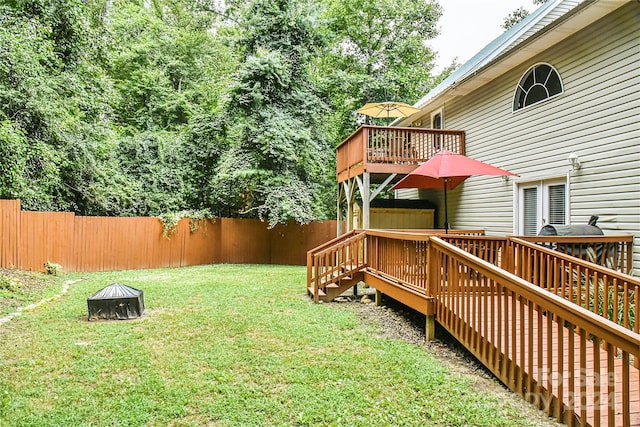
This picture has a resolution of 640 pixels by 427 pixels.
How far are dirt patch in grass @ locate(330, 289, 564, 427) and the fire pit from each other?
10.8 ft

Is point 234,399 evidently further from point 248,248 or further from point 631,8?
point 248,248

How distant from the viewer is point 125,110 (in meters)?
18.2

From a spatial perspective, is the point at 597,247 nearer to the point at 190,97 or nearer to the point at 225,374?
the point at 225,374

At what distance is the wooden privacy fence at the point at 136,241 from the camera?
9.55 m

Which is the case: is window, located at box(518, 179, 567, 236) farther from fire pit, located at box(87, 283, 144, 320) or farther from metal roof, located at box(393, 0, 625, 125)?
fire pit, located at box(87, 283, 144, 320)

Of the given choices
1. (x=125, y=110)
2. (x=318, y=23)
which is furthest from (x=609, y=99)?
(x=125, y=110)

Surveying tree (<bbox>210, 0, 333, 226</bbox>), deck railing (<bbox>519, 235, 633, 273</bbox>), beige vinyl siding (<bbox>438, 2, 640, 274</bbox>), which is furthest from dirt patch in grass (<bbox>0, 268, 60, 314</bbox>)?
beige vinyl siding (<bbox>438, 2, 640, 274</bbox>)

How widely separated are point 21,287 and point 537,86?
35.1 ft

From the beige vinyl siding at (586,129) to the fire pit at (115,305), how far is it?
285 inches

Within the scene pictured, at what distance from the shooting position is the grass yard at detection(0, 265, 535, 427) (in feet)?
9.85

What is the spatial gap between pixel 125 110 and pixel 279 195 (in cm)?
981

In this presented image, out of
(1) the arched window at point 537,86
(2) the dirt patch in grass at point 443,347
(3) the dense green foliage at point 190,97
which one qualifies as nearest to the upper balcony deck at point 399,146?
(1) the arched window at point 537,86

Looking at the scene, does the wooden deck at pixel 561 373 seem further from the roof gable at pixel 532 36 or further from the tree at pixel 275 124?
the tree at pixel 275 124

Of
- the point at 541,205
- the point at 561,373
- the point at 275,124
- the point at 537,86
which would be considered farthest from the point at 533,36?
the point at 275,124
